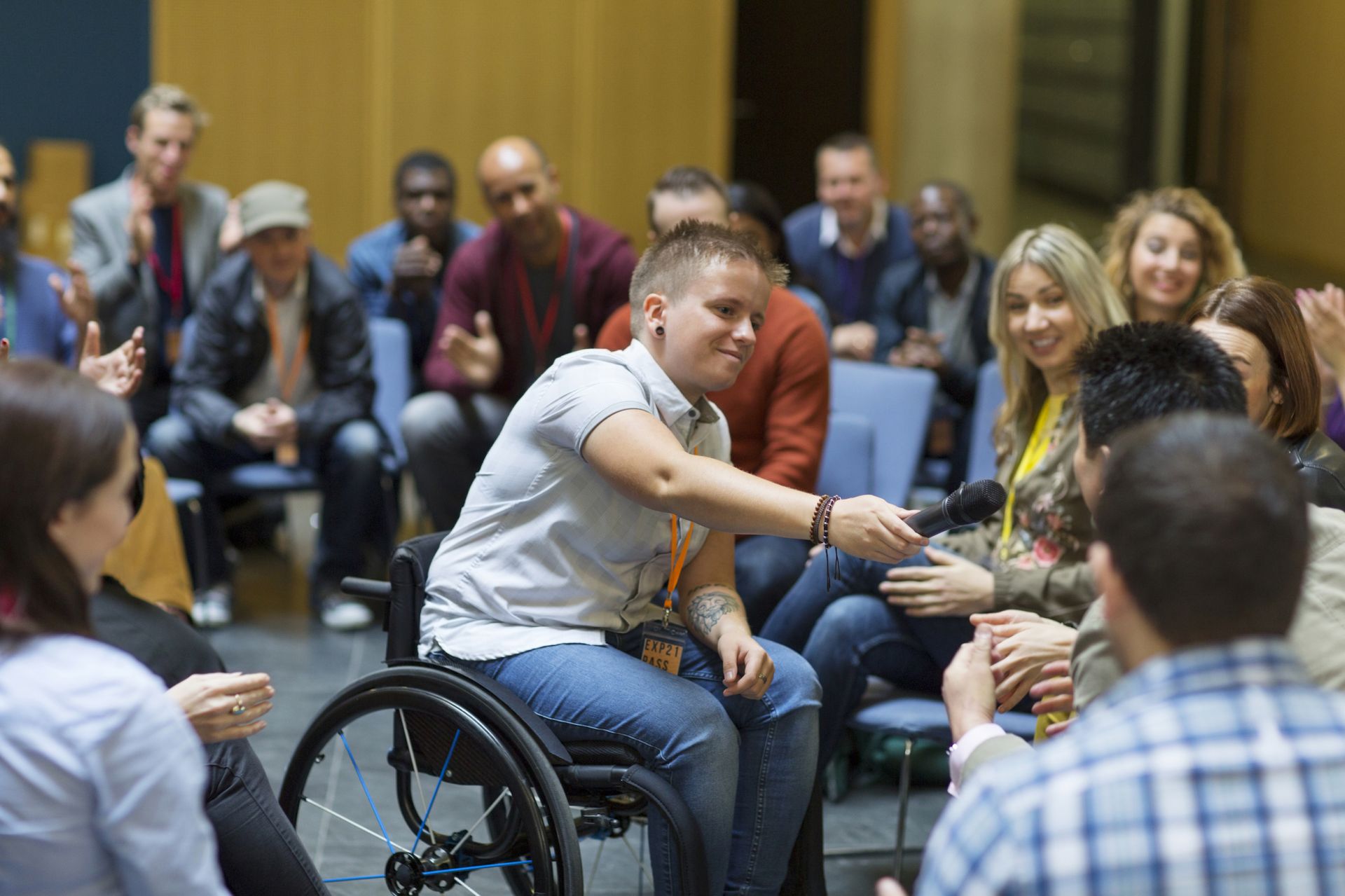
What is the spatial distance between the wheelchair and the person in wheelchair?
0.04m

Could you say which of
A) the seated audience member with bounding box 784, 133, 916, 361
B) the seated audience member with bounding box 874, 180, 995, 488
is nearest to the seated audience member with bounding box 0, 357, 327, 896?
the seated audience member with bounding box 874, 180, 995, 488

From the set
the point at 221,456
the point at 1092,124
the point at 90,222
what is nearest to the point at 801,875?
the point at 221,456

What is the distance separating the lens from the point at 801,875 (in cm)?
229

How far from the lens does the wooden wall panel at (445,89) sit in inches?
247

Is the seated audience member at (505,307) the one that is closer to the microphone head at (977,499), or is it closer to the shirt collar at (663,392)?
the shirt collar at (663,392)

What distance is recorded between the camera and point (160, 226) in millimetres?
4914

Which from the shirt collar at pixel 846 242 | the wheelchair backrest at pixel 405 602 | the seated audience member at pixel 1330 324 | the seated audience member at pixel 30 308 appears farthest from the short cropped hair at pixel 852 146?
the wheelchair backrest at pixel 405 602

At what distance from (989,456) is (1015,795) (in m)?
2.32

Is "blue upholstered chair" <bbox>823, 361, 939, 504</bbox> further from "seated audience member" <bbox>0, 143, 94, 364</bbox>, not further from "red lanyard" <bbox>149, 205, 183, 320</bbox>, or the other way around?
"red lanyard" <bbox>149, 205, 183, 320</bbox>

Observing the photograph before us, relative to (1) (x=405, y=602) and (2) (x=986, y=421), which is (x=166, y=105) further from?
(1) (x=405, y=602)

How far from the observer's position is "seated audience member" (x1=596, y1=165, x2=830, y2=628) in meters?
3.06

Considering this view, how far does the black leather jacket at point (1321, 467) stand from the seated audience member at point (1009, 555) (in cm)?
43

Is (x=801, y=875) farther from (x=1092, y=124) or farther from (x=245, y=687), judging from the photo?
(x=1092, y=124)

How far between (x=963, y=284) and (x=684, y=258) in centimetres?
282
